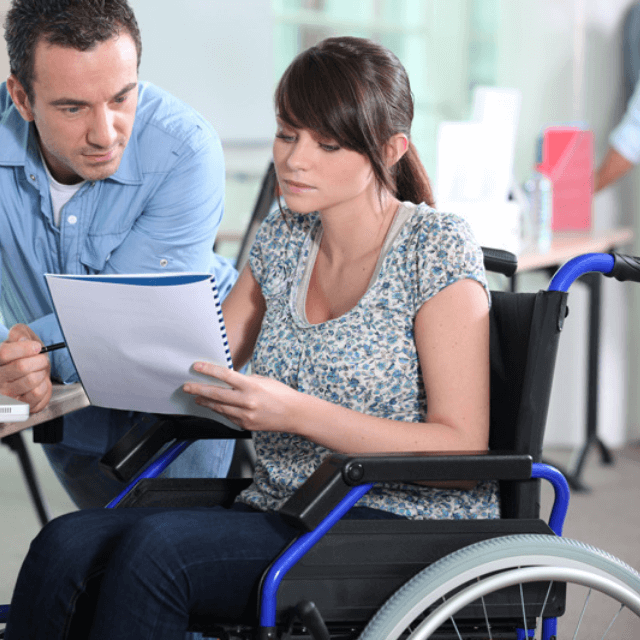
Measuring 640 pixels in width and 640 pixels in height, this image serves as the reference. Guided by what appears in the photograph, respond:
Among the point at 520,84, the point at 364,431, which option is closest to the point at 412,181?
the point at 364,431

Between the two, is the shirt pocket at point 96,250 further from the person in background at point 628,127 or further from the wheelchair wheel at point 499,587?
the person in background at point 628,127

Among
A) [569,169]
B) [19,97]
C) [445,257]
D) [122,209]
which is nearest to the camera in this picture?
[445,257]

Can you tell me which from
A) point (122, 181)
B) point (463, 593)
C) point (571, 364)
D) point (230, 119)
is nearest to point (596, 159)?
point (571, 364)

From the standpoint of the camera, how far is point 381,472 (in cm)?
100

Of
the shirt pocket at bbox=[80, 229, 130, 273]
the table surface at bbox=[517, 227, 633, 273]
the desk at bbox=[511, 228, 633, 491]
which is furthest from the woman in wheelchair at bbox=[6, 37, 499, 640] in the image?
the desk at bbox=[511, 228, 633, 491]

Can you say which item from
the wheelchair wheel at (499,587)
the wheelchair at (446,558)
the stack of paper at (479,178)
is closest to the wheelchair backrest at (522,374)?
the wheelchair at (446,558)

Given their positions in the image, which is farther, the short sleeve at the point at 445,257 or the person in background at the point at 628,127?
the person in background at the point at 628,127

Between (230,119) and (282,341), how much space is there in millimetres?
2043

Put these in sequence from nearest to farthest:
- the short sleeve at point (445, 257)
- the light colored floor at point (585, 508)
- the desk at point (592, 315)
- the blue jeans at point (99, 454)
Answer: the short sleeve at point (445, 257) → the blue jeans at point (99, 454) → the light colored floor at point (585, 508) → the desk at point (592, 315)

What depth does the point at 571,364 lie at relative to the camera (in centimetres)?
346

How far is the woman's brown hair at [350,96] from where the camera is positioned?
1.22 metres

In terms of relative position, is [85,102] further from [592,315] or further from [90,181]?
[592,315]

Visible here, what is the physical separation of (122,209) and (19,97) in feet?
0.83

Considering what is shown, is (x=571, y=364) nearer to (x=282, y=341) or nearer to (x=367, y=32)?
(x=367, y=32)
